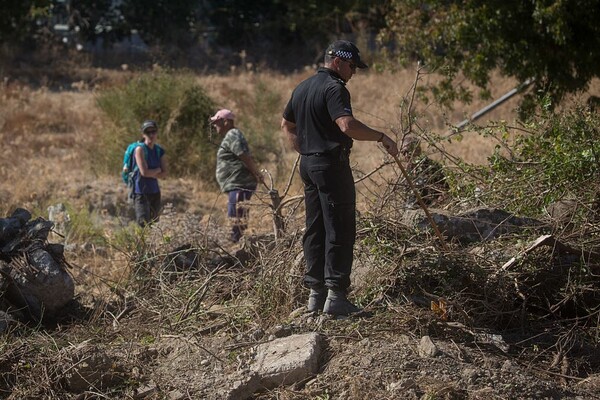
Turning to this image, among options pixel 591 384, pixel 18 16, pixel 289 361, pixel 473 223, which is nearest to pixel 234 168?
pixel 473 223

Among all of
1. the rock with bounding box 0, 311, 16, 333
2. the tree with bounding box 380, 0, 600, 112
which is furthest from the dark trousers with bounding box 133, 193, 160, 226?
the tree with bounding box 380, 0, 600, 112

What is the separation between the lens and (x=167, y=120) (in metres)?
14.1

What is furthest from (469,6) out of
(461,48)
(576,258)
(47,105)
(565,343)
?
(47,105)

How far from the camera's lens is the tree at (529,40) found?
10.7 metres

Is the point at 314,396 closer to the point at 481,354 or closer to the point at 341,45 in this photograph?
the point at 481,354

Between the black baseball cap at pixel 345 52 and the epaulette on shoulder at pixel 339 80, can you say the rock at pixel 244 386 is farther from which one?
the black baseball cap at pixel 345 52

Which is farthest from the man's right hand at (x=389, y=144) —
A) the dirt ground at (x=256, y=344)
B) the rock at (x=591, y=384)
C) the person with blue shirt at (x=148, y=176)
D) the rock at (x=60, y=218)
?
the rock at (x=60, y=218)

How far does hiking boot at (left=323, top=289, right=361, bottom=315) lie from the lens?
564 centimetres

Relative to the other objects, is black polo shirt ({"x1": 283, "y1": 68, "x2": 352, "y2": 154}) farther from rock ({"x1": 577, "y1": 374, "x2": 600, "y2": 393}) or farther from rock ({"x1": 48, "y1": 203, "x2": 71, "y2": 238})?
rock ({"x1": 48, "y1": 203, "x2": 71, "y2": 238})

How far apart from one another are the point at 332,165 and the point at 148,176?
412 centimetres

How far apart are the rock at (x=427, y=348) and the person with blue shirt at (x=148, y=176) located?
15.3 feet

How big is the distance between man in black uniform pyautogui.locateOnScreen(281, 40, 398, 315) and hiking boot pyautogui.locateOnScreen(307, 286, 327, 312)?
0.07 feet

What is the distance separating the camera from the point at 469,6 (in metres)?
11.7

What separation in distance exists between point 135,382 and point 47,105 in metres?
15.0
